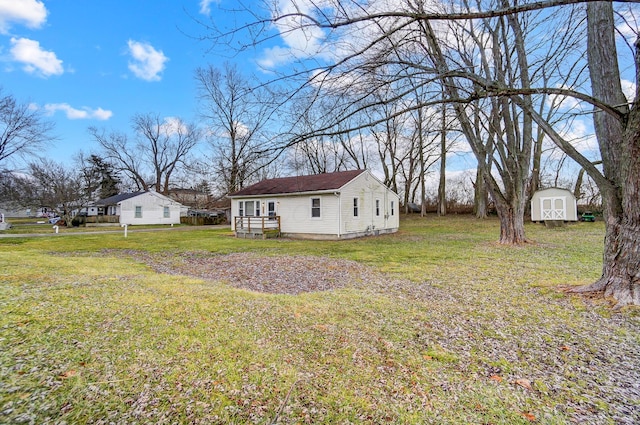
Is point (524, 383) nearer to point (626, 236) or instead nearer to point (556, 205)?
point (626, 236)

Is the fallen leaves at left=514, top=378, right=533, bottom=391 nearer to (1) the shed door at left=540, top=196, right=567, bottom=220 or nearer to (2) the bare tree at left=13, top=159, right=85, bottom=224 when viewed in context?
(1) the shed door at left=540, top=196, right=567, bottom=220

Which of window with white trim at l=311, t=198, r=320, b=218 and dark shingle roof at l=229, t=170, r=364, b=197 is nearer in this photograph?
dark shingle roof at l=229, t=170, r=364, b=197

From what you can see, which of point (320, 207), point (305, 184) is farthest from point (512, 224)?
point (305, 184)

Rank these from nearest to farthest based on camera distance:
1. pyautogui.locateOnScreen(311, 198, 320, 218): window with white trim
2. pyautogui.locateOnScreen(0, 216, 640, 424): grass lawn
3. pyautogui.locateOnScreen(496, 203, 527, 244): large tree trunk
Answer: pyautogui.locateOnScreen(0, 216, 640, 424): grass lawn, pyautogui.locateOnScreen(496, 203, 527, 244): large tree trunk, pyautogui.locateOnScreen(311, 198, 320, 218): window with white trim

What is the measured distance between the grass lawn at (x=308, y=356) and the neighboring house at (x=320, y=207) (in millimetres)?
10527

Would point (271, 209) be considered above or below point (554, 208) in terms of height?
above

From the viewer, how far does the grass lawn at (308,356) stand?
2.16 meters

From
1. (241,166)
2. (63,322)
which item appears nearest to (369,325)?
(241,166)

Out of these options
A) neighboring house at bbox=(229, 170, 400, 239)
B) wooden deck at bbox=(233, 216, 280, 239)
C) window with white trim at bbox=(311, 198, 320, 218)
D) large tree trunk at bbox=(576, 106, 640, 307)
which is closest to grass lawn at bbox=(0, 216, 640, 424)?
large tree trunk at bbox=(576, 106, 640, 307)

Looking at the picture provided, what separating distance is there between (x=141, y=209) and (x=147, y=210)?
559 millimetres

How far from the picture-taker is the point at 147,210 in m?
32.0

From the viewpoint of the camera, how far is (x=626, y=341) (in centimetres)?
339

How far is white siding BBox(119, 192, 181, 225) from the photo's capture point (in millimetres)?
30781

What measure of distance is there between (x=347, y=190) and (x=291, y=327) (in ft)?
42.0
